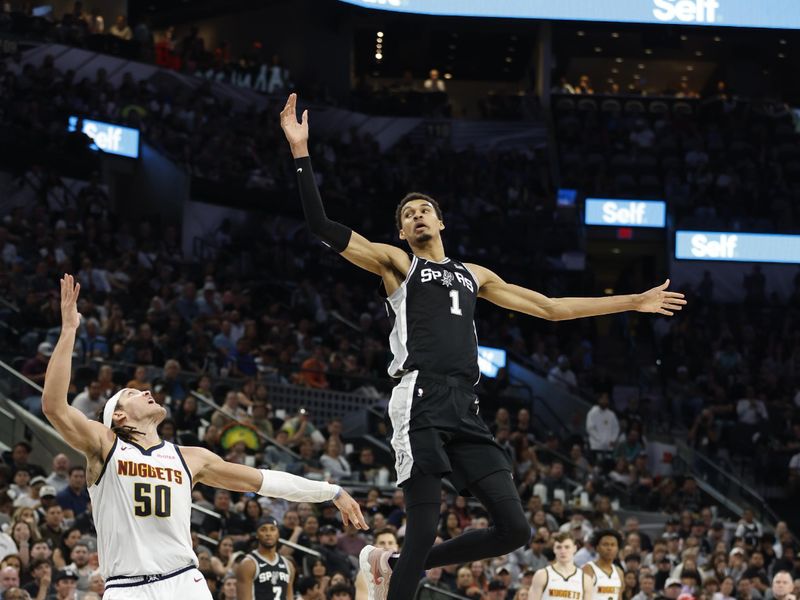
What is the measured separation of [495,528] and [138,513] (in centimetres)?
174

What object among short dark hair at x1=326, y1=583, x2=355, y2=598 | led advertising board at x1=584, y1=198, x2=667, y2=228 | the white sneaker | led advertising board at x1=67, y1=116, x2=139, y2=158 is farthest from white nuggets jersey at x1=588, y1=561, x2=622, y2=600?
led advertising board at x1=584, y1=198, x2=667, y2=228

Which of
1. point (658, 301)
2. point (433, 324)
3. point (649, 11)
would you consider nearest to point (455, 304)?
point (433, 324)

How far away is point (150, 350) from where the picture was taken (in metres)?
18.4

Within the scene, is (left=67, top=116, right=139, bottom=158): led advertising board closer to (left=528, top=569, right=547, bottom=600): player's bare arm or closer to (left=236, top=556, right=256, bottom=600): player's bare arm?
(left=236, top=556, right=256, bottom=600): player's bare arm

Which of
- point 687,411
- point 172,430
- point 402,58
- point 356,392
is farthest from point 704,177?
point 172,430

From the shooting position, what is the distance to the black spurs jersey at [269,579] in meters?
11.7

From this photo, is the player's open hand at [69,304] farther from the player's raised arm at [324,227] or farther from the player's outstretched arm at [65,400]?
the player's raised arm at [324,227]

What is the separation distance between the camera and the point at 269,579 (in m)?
11.7

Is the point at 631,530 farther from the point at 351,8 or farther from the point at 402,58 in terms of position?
the point at 402,58

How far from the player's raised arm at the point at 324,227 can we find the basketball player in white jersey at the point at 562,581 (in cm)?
533

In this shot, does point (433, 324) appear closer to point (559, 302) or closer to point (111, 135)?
point (559, 302)

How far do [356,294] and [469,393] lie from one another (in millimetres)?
20391

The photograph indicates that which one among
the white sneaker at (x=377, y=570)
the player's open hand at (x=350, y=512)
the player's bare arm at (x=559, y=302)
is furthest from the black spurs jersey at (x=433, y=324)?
the white sneaker at (x=377, y=570)

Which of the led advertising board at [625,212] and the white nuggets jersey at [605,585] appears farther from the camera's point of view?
the led advertising board at [625,212]
